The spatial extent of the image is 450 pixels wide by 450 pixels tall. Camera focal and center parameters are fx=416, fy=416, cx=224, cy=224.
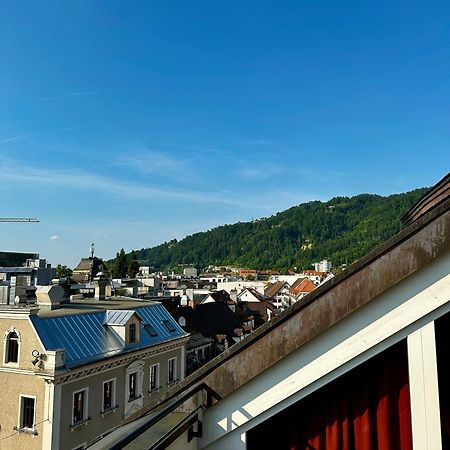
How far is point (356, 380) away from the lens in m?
1.98

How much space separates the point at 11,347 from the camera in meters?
15.3

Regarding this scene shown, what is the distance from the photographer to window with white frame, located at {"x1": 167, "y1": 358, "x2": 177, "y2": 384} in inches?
836

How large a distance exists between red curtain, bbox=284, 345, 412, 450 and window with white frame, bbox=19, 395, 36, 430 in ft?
49.4

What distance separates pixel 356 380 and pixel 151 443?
993 millimetres

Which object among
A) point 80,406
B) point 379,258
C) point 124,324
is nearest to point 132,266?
point 124,324

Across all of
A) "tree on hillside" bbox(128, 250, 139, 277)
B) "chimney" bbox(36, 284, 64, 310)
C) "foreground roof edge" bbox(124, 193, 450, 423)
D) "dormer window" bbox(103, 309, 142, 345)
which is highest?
"tree on hillside" bbox(128, 250, 139, 277)

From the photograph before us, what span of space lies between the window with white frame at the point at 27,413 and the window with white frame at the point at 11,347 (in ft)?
4.57

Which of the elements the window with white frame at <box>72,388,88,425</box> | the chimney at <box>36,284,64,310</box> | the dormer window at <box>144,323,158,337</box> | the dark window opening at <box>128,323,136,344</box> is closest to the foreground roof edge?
the window with white frame at <box>72,388,88,425</box>

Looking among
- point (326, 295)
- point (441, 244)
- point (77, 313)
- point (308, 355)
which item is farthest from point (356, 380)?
point (77, 313)

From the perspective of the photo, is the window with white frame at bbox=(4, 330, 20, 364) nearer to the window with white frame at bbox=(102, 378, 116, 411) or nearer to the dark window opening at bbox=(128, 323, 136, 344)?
the window with white frame at bbox=(102, 378, 116, 411)

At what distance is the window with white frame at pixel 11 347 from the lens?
15.1m

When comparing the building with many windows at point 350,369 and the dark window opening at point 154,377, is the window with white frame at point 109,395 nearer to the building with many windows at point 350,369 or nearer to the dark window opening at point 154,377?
the dark window opening at point 154,377

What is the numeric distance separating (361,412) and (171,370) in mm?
21098

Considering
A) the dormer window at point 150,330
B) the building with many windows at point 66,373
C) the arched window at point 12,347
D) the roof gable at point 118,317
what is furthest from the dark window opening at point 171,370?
the arched window at point 12,347
